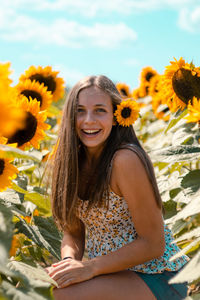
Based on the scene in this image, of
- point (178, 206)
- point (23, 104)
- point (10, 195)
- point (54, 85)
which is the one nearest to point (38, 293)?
point (10, 195)

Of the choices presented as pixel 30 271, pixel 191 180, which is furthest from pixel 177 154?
pixel 30 271

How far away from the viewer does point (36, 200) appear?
213cm

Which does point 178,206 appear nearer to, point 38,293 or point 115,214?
point 115,214

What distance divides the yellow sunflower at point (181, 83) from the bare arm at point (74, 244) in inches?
31.1

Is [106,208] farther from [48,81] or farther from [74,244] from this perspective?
[48,81]

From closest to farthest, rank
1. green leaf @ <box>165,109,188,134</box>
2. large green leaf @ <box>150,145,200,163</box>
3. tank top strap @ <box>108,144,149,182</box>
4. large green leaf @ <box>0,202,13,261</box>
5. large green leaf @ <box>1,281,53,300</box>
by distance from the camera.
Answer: large green leaf @ <box>0,202,13,261</box> < large green leaf @ <box>1,281,53,300</box> < large green leaf @ <box>150,145,200,163</box> < green leaf @ <box>165,109,188,134</box> < tank top strap @ <box>108,144,149,182</box>

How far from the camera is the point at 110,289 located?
1643mm

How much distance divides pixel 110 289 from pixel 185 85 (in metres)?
0.85

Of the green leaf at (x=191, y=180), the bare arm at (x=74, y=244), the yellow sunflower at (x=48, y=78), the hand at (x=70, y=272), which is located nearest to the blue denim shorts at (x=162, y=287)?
the hand at (x=70, y=272)

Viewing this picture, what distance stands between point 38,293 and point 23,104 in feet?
2.64

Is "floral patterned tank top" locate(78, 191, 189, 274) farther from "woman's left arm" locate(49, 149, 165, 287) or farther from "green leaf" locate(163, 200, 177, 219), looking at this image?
"green leaf" locate(163, 200, 177, 219)

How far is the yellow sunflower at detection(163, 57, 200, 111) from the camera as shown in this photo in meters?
1.71

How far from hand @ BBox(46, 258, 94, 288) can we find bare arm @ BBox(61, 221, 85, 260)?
0.29 metres

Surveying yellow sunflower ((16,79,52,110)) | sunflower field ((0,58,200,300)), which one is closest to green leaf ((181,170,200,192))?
sunflower field ((0,58,200,300))
